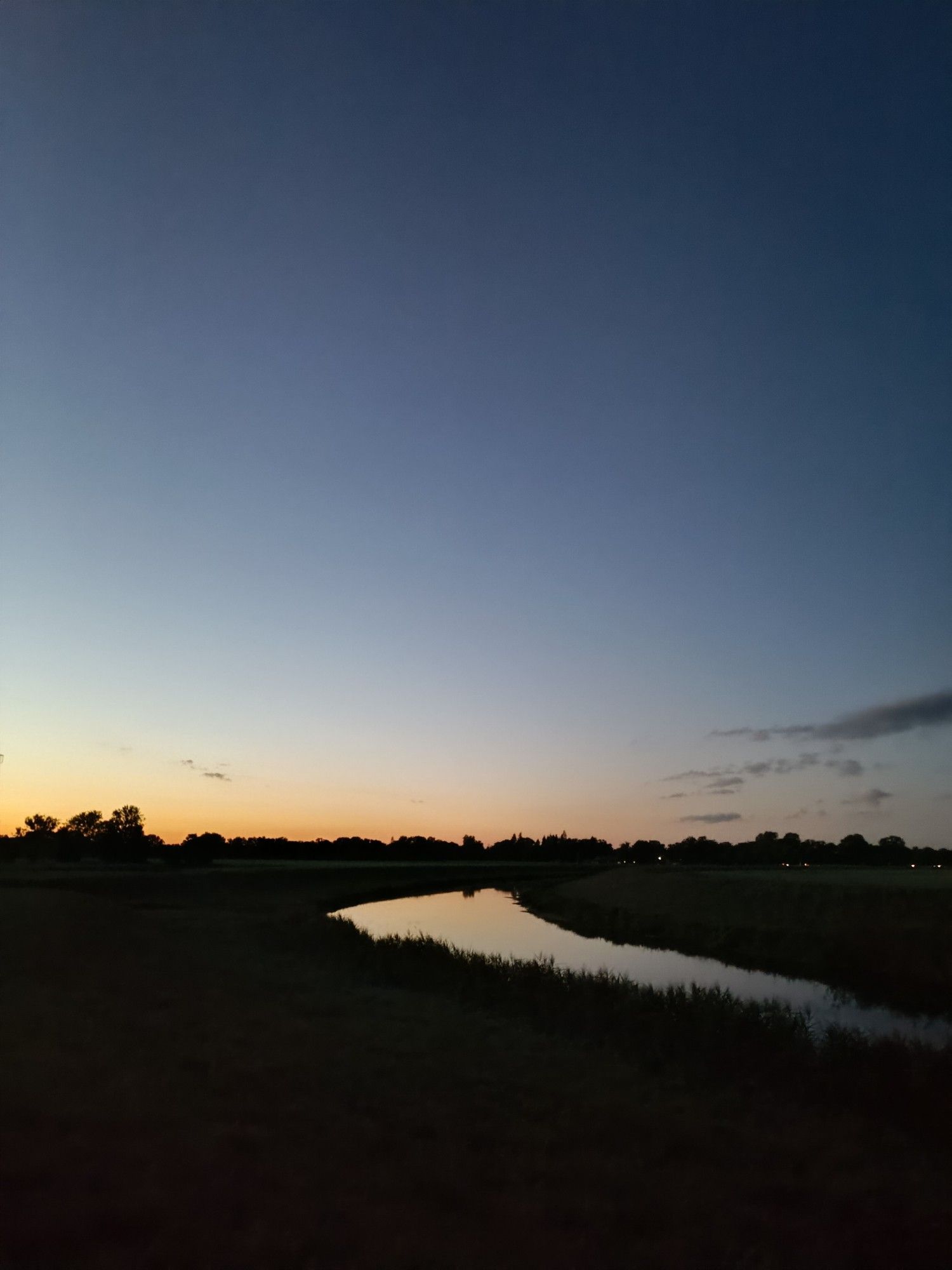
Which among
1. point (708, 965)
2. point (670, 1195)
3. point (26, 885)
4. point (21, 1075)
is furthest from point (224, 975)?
point (26, 885)

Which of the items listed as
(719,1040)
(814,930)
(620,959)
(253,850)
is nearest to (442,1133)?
(719,1040)

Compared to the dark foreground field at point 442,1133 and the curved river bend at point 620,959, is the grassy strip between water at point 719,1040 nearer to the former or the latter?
the dark foreground field at point 442,1133

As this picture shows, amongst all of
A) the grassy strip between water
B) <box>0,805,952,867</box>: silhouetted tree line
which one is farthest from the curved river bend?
<box>0,805,952,867</box>: silhouetted tree line

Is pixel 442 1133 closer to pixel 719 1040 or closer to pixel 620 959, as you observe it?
pixel 719 1040

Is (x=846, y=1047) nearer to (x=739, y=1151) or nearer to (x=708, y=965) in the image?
(x=739, y=1151)

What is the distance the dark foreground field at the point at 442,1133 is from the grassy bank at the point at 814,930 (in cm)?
1051

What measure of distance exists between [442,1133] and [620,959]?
2808 centimetres

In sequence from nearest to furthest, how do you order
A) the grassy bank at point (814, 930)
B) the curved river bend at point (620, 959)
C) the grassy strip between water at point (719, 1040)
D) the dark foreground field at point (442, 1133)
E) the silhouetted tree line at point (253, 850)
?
1. the dark foreground field at point (442, 1133)
2. the grassy strip between water at point (719, 1040)
3. the curved river bend at point (620, 959)
4. the grassy bank at point (814, 930)
5. the silhouetted tree line at point (253, 850)

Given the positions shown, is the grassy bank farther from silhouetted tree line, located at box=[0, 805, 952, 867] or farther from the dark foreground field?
silhouetted tree line, located at box=[0, 805, 952, 867]

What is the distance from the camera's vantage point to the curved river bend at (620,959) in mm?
23250

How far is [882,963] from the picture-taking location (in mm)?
29109

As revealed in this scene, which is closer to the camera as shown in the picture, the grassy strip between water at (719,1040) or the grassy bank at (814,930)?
the grassy strip between water at (719,1040)

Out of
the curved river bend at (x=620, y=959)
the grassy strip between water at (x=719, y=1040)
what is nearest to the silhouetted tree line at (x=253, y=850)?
the curved river bend at (x=620, y=959)

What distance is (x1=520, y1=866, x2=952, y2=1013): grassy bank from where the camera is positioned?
1085 inches
